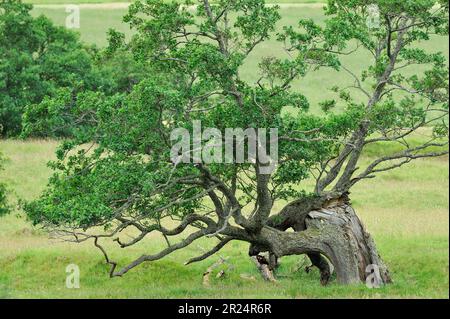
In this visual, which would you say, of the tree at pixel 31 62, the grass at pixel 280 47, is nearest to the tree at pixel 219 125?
the tree at pixel 31 62

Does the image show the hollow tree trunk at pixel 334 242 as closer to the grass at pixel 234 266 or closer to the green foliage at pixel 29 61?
the grass at pixel 234 266

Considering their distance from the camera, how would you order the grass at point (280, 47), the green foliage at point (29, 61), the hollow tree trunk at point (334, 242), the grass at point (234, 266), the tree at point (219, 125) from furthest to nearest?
the grass at point (280, 47)
the green foliage at point (29, 61)
the hollow tree trunk at point (334, 242)
the grass at point (234, 266)
the tree at point (219, 125)

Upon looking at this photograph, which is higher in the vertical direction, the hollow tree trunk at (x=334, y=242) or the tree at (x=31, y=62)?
the tree at (x=31, y=62)

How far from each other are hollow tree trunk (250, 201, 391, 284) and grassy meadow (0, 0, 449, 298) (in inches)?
27.3

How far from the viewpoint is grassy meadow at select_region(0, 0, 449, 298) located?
81.6 ft

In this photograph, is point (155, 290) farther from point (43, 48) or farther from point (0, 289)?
point (43, 48)

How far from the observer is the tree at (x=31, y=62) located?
176ft

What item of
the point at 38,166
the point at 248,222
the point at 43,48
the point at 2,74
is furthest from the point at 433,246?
the point at 43,48

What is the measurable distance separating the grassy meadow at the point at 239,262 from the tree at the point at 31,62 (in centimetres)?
970

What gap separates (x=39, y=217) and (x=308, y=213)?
788cm

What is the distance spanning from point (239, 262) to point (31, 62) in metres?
29.7

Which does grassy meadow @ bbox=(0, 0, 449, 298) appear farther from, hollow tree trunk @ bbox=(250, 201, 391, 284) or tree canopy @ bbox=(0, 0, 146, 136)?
tree canopy @ bbox=(0, 0, 146, 136)

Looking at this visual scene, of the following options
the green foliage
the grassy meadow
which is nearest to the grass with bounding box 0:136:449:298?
the grassy meadow

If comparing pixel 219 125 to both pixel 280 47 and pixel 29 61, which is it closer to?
pixel 29 61
